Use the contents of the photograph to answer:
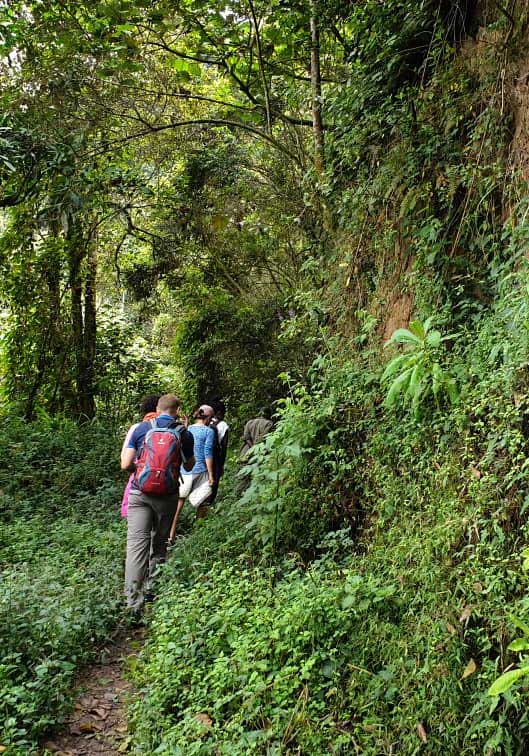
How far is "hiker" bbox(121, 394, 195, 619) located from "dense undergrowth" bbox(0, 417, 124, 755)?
0.32 m

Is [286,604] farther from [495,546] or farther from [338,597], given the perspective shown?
[495,546]

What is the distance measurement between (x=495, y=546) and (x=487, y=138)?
10.0ft

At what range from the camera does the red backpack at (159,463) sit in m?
6.20

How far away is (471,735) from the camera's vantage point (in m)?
2.98

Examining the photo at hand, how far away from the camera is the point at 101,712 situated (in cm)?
450

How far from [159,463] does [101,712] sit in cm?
230

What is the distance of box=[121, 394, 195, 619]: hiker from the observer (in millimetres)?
6215

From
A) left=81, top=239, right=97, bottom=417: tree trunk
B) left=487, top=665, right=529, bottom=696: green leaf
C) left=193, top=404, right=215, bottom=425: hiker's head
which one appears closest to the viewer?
left=487, top=665, right=529, bottom=696: green leaf

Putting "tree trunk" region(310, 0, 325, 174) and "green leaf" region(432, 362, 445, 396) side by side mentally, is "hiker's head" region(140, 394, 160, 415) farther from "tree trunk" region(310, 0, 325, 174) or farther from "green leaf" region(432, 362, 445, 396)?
"green leaf" region(432, 362, 445, 396)

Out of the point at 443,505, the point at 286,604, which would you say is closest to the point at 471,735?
the point at 443,505

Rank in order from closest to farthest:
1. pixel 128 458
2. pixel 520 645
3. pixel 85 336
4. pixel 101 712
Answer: pixel 520 645 < pixel 101 712 < pixel 128 458 < pixel 85 336

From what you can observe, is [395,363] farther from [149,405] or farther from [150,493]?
[149,405]

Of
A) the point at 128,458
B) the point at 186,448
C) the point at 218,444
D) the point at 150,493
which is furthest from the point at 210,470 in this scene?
the point at 150,493

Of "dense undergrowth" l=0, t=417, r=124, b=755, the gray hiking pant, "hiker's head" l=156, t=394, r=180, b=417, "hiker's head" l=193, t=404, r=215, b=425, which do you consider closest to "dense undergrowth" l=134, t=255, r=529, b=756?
"dense undergrowth" l=0, t=417, r=124, b=755
